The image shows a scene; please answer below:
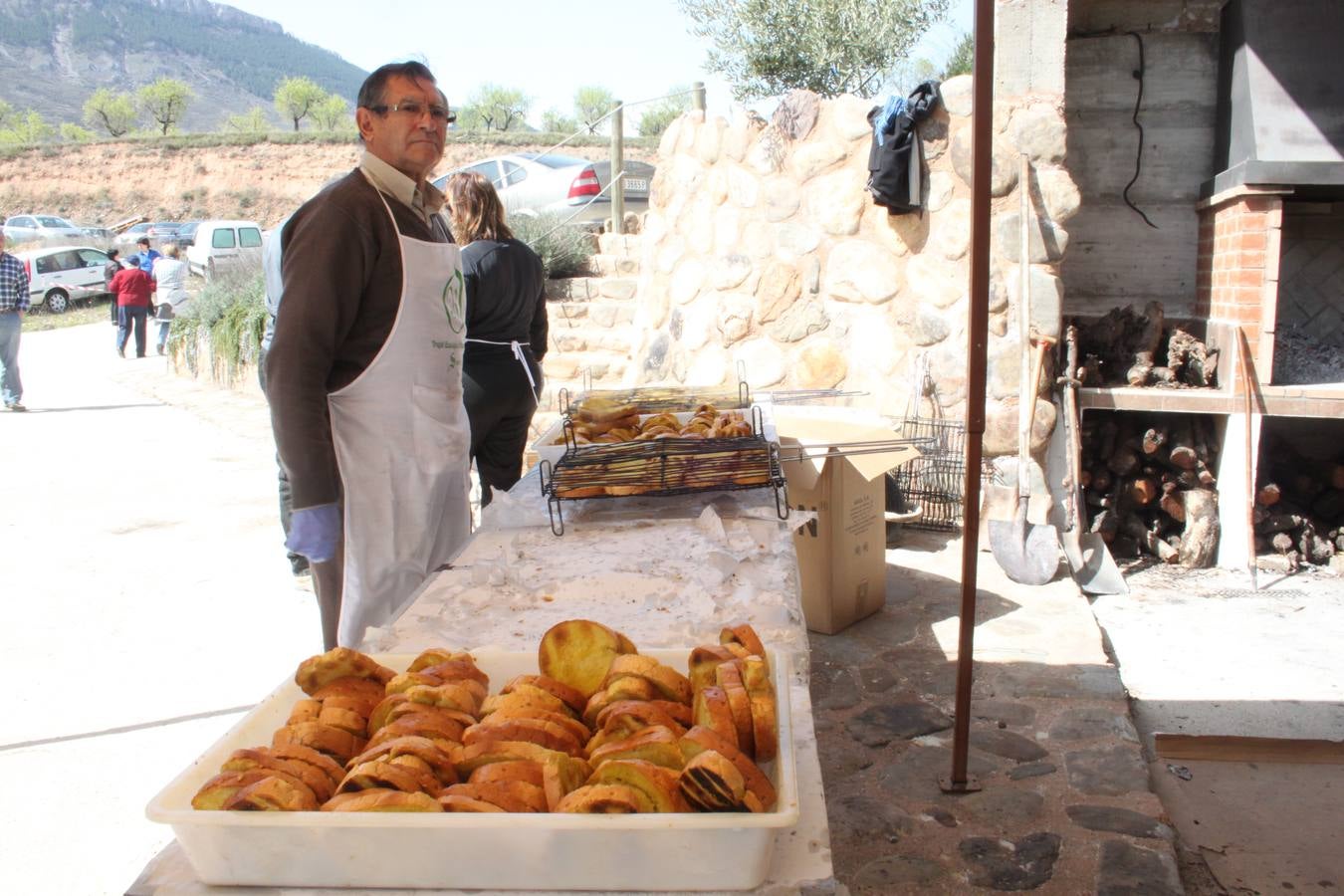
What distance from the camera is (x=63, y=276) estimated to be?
2238cm

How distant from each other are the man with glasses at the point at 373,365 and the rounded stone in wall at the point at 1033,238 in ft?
12.2

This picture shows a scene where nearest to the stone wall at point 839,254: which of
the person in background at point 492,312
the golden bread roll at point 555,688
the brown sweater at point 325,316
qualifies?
the person in background at point 492,312

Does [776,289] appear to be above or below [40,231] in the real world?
below

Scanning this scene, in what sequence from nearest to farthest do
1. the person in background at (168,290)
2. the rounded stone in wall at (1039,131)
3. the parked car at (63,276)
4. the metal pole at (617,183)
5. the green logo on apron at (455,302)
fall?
the green logo on apron at (455,302)
the rounded stone in wall at (1039,131)
the metal pole at (617,183)
the person in background at (168,290)
the parked car at (63,276)

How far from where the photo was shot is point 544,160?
13305mm

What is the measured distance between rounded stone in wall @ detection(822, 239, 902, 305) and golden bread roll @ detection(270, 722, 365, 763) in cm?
508

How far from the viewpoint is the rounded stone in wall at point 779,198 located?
6258mm

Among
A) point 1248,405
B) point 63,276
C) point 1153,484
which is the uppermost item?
point 63,276

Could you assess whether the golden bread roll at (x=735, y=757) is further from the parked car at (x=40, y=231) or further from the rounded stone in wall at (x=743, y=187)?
the parked car at (x=40, y=231)

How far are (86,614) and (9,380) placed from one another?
281 inches

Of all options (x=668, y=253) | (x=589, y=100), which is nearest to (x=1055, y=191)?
(x=668, y=253)

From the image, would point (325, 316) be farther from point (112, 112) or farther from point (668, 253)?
point (112, 112)

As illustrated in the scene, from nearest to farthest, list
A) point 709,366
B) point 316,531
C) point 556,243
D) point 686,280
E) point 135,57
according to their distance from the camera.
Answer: point 316,531 < point 709,366 < point 686,280 < point 556,243 < point 135,57

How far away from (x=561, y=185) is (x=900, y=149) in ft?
26.0
